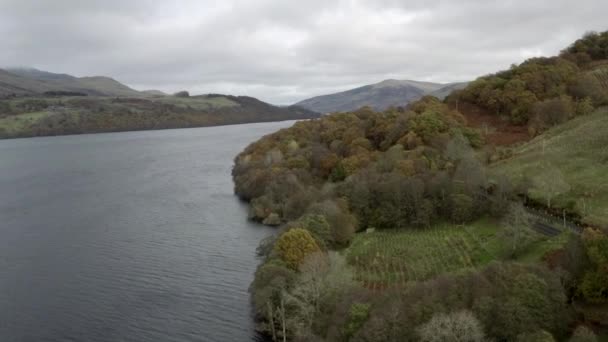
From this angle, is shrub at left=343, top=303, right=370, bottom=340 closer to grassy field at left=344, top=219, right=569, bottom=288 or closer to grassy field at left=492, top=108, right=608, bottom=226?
grassy field at left=344, top=219, right=569, bottom=288

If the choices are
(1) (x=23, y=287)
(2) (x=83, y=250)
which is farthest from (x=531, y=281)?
(2) (x=83, y=250)

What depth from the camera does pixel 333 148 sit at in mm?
99812

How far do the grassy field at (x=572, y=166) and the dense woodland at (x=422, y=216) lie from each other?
11.9 ft

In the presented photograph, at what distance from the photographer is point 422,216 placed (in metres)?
62.5

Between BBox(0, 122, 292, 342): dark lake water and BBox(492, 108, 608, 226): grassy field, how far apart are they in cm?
3510

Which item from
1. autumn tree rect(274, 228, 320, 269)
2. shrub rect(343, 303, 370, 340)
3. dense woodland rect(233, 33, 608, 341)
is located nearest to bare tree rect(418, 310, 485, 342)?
dense woodland rect(233, 33, 608, 341)

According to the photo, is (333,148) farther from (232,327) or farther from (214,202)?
(232,327)

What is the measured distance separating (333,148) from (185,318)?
58.8 m

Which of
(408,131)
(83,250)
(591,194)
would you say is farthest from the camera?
(408,131)

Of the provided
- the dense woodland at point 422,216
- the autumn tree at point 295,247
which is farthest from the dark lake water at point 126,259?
the autumn tree at point 295,247

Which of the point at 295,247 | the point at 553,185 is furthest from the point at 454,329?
the point at 553,185

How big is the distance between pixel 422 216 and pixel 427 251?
32.5ft

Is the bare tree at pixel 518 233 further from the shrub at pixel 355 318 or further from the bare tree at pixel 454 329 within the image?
the shrub at pixel 355 318

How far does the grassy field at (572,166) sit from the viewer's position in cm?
5200
